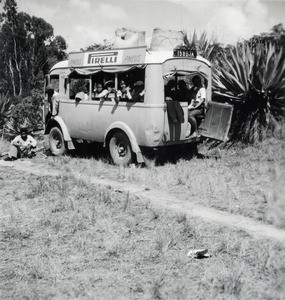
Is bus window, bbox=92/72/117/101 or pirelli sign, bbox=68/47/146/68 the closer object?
pirelli sign, bbox=68/47/146/68

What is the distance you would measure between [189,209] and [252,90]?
5.25 metres

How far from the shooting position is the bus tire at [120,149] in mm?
9484

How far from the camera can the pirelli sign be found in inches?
354

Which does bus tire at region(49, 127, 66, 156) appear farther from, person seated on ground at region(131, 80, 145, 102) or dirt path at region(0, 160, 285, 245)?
person seated on ground at region(131, 80, 145, 102)

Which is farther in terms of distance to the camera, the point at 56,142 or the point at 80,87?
the point at 56,142

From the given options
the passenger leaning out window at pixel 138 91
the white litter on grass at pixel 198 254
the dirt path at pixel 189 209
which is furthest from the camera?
the passenger leaning out window at pixel 138 91

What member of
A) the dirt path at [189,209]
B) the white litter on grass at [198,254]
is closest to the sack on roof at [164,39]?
the dirt path at [189,209]

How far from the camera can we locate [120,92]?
9.55 m

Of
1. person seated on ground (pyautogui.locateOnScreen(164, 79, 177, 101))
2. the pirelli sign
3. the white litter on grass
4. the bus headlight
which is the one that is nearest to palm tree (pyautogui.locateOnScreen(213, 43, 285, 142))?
the bus headlight

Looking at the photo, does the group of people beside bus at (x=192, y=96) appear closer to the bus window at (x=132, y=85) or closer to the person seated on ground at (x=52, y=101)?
the bus window at (x=132, y=85)

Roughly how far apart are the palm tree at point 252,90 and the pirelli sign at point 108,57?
9.97 ft

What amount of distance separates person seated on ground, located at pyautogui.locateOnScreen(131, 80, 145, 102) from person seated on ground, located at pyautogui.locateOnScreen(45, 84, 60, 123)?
2.88 m

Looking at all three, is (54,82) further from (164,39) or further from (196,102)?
(196,102)

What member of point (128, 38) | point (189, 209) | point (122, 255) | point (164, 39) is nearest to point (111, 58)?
point (128, 38)
